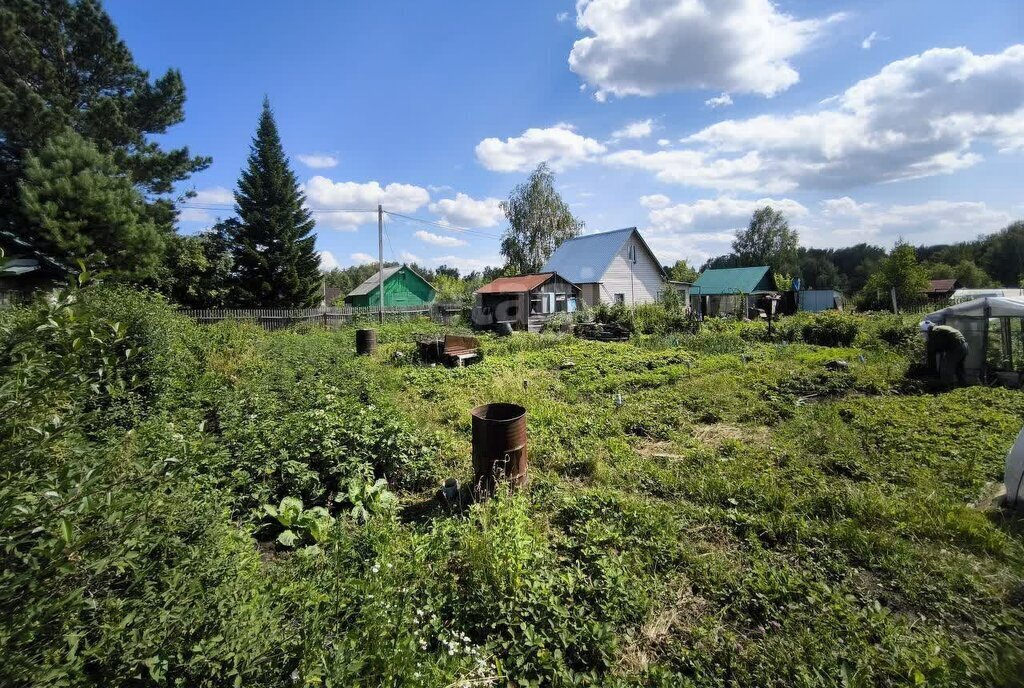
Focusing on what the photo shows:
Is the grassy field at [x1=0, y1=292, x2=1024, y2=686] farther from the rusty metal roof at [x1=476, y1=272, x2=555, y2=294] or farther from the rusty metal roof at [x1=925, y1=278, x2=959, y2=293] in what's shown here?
the rusty metal roof at [x1=925, y1=278, x2=959, y2=293]

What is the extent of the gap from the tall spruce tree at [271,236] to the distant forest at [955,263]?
172 feet

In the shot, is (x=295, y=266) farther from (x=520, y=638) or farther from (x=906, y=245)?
(x=906, y=245)

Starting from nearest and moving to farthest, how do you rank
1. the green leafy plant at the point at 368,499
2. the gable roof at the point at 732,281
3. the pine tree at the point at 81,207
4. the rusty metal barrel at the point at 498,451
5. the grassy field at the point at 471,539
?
1. the grassy field at the point at 471,539
2. the green leafy plant at the point at 368,499
3. the rusty metal barrel at the point at 498,451
4. the pine tree at the point at 81,207
5. the gable roof at the point at 732,281

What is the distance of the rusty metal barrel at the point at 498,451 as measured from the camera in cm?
442

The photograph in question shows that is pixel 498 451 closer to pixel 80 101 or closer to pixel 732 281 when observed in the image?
pixel 80 101

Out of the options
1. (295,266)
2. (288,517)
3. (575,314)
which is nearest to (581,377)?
(288,517)

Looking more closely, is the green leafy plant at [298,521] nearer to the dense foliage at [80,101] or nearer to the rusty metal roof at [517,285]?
the dense foliage at [80,101]

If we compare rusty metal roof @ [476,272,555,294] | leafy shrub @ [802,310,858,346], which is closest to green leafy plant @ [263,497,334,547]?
leafy shrub @ [802,310,858,346]

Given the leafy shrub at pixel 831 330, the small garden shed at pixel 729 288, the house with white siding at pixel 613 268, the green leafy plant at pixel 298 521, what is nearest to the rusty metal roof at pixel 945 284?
the small garden shed at pixel 729 288

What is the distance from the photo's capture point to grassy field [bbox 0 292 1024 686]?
60.0 inches

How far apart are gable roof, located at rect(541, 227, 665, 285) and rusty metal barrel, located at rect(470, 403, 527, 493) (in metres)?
23.1

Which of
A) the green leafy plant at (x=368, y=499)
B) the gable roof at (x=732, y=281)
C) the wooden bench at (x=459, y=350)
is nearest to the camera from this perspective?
the green leafy plant at (x=368, y=499)

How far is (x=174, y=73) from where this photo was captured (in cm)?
1822

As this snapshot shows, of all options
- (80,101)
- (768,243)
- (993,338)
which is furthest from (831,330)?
(768,243)
